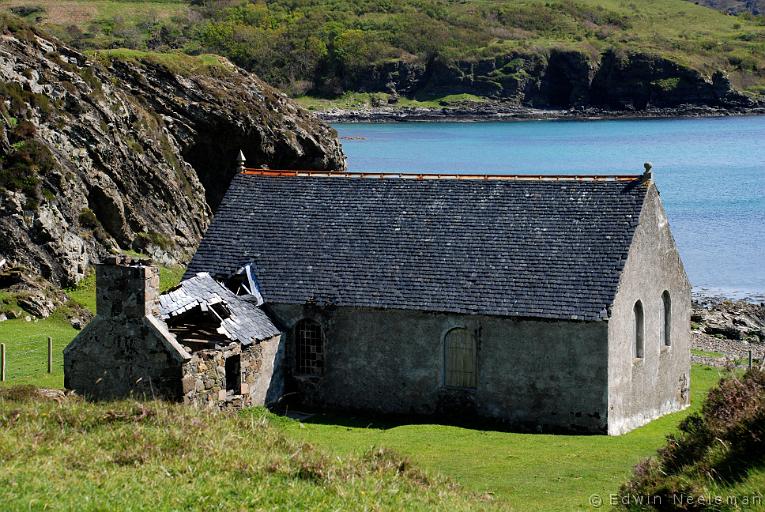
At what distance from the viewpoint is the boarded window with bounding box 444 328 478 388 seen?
29.8 m

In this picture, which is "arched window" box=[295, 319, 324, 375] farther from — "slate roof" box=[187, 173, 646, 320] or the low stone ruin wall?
the low stone ruin wall

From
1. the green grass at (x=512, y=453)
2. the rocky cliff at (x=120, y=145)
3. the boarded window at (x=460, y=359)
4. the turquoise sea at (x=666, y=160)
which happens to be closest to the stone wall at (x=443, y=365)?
the boarded window at (x=460, y=359)

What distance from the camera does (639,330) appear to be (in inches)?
1217

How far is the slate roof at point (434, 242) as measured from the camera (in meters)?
29.5

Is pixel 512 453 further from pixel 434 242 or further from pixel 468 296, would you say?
pixel 434 242

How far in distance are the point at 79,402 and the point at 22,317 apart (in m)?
17.5

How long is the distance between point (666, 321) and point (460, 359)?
6966 mm

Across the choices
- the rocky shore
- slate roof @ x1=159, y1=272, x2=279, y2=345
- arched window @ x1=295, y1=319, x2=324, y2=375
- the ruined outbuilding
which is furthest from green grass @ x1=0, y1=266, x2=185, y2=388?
the rocky shore

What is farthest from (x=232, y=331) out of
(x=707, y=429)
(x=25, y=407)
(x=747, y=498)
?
(x=747, y=498)

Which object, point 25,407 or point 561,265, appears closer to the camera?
point 25,407

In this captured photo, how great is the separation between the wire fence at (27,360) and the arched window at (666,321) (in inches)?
681

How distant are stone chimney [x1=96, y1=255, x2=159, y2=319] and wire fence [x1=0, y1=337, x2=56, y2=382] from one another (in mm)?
5273

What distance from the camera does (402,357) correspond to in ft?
99.4

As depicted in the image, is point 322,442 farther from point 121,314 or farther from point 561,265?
point 561,265
